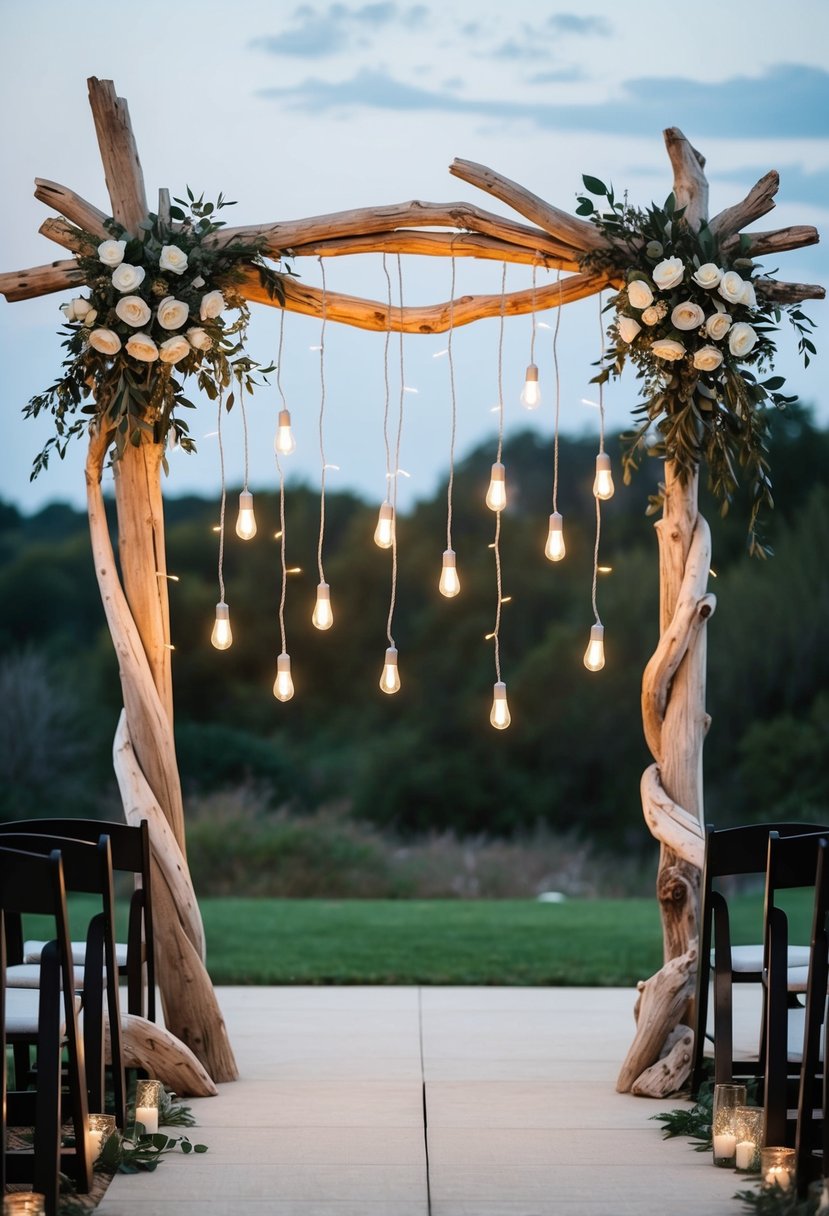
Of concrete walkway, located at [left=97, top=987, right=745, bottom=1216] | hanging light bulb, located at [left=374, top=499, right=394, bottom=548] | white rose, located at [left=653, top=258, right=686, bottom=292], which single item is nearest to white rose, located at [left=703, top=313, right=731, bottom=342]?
white rose, located at [left=653, top=258, right=686, bottom=292]

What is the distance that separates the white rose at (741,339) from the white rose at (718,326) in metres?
0.03

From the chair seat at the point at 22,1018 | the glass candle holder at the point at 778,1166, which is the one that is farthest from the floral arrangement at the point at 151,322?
the glass candle holder at the point at 778,1166

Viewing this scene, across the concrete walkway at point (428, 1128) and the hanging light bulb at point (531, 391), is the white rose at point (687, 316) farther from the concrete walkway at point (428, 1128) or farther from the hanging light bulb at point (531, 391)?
the concrete walkway at point (428, 1128)

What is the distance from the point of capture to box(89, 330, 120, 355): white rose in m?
4.50

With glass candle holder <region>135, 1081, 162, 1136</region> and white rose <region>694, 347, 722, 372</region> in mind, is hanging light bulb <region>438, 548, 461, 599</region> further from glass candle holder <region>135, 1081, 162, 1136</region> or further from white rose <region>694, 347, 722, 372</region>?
glass candle holder <region>135, 1081, 162, 1136</region>

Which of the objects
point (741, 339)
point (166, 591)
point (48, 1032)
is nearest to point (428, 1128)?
point (48, 1032)

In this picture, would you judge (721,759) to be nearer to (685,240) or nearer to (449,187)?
(449,187)

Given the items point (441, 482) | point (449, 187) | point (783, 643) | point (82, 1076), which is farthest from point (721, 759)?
point (82, 1076)

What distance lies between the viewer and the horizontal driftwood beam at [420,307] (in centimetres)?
479

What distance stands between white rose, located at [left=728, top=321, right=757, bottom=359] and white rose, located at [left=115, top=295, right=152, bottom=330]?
1.77 metres

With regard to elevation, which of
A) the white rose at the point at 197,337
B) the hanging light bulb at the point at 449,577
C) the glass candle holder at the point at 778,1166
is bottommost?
the glass candle holder at the point at 778,1166

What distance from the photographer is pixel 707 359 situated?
176 inches

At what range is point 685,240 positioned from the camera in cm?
453

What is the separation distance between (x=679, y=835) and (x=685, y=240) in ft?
5.94
